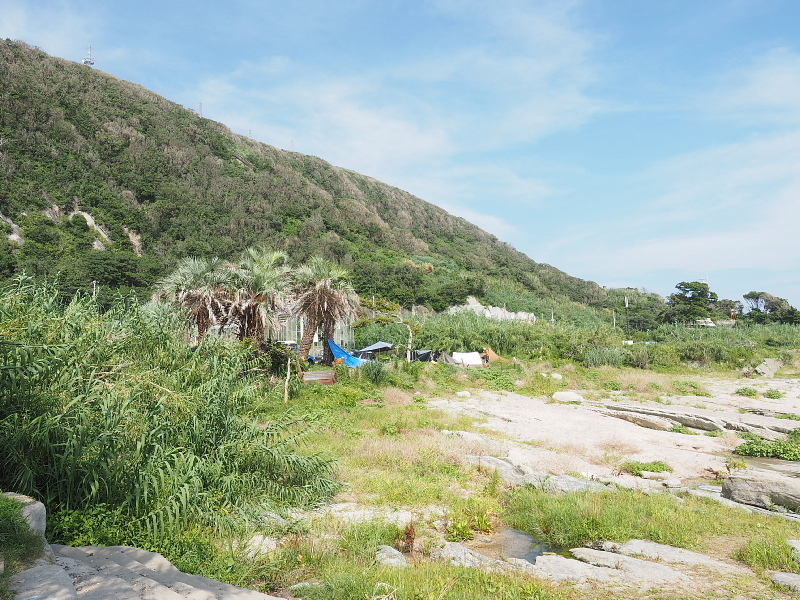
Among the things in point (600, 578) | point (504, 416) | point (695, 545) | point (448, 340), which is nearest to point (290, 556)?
point (600, 578)

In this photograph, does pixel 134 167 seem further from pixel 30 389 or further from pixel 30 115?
pixel 30 389

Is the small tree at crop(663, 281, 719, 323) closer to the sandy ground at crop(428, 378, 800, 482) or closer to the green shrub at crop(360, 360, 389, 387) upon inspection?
the sandy ground at crop(428, 378, 800, 482)

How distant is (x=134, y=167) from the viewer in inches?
2539

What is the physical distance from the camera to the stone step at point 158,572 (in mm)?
4082

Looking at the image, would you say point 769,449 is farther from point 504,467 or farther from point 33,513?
point 33,513

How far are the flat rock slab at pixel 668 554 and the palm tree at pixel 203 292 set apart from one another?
15.2 m

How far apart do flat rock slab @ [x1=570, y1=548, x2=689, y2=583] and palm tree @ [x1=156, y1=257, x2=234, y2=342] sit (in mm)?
14905

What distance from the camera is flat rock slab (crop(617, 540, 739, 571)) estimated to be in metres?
6.05

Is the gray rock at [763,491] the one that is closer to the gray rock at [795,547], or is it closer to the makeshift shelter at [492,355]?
the gray rock at [795,547]

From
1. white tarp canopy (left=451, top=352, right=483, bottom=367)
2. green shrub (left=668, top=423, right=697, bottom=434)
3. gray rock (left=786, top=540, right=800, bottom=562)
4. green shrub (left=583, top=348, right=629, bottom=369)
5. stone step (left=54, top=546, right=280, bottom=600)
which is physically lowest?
green shrub (left=668, top=423, right=697, bottom=434)

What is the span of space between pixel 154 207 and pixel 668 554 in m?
62.9

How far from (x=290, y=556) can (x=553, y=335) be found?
33742 mm

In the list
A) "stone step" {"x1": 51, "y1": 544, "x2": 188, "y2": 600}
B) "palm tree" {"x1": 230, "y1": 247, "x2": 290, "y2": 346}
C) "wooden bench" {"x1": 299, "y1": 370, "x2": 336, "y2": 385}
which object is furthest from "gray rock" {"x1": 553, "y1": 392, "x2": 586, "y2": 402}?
"stone step" {"x1": 51, "y1": 544, "x2": 188, "y2": 600}

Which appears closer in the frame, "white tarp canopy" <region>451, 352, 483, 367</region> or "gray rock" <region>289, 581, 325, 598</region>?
"gray rock" <region>289, 581, 325, 598</region>
